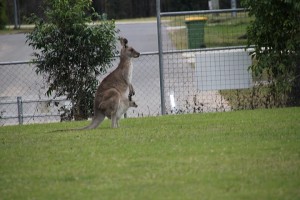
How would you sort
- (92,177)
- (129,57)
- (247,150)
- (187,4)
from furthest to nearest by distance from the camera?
(187,4) < (129,57) < (247,150) < (92,177)

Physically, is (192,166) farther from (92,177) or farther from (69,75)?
(69,75)

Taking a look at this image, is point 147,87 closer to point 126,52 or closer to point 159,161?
point 126,52

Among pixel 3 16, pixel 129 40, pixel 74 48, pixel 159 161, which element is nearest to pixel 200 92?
pixel 74 48

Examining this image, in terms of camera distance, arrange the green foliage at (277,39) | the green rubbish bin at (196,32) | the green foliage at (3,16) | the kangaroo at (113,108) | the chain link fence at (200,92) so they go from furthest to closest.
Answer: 1. the green foliage at (3,16)
2. the green rubbish bin at (196,32)
3. the chain link fence at (200,92)
4. the green foliage at (277,39)
5. the kangaroo at (113,108)

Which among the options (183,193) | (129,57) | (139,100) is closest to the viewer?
(183,193)

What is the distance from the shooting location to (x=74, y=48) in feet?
53.0

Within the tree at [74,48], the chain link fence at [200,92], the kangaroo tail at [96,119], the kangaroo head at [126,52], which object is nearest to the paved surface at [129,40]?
the chain link fence at [200,92]

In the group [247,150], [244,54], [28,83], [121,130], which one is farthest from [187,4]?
[247,150]

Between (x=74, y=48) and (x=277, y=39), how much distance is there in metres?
4.10

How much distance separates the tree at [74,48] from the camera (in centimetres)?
1606

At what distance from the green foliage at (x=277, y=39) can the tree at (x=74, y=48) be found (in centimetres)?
301

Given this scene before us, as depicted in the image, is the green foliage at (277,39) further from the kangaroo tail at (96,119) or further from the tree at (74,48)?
the kangaroo tail at (96,119)

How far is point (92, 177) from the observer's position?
351 inches

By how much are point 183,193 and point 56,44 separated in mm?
8643
